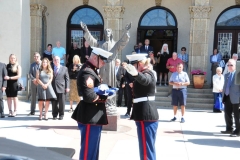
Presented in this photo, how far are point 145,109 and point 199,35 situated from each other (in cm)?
853

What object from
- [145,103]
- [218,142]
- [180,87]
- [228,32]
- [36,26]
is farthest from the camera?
[228,32]

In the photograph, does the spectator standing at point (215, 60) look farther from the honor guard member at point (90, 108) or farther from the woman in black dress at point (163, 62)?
the honor guard member at point (90, 108)

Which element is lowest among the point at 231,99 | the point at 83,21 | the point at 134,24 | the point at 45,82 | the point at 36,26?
the point at 231,99

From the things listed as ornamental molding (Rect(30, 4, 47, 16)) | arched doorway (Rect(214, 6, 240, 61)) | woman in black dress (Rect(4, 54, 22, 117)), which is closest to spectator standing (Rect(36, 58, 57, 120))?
woman in black dress (Rect(4, 54, 22, 117))

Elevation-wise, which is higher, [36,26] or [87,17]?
[87,17]

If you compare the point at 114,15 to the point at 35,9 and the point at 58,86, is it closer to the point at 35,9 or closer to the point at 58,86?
the point at 35,9

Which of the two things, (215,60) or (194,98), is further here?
(215,60)

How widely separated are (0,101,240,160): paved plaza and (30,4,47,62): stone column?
16.1ft

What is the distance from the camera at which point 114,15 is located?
40.4ft

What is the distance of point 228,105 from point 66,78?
14.1ft

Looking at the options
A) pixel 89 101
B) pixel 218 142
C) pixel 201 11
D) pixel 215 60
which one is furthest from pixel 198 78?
pixel 89 101

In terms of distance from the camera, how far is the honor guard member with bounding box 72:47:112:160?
3639 millimetres

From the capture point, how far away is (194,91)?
1148 cm

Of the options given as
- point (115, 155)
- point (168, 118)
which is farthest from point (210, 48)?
point (115, 155)
